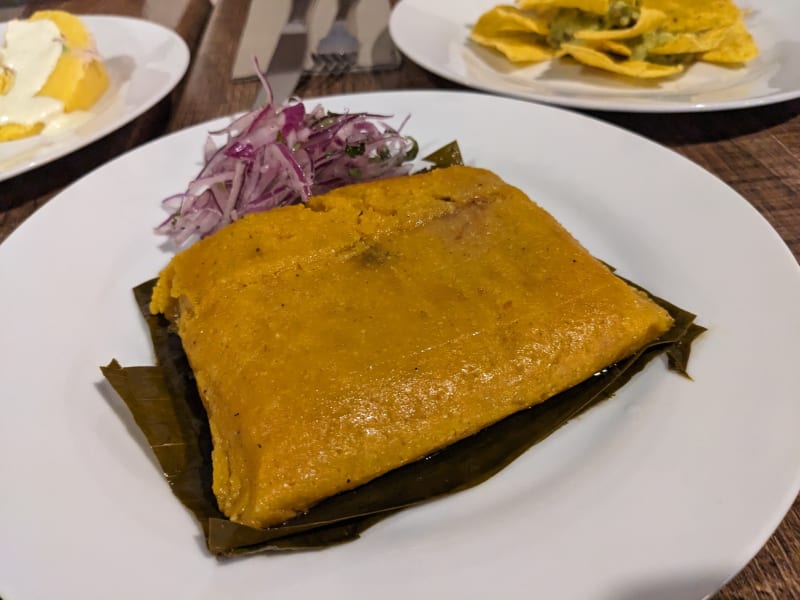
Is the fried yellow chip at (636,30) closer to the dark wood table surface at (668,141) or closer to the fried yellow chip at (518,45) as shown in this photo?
the fried yellow chip at (518,45)

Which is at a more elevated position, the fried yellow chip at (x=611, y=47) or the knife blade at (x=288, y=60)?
the fried yellow chip at (x=611, y=47)

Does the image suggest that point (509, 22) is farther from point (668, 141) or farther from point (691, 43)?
point (668, 141)

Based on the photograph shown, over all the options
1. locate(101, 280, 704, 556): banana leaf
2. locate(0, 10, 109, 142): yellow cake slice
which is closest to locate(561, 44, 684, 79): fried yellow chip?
locate(101, 280, 704, 556): banana leaf

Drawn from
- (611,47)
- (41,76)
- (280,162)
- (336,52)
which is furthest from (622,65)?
(41,76)

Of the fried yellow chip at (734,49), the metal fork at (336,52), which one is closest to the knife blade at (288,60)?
the metal fork at (336,52)

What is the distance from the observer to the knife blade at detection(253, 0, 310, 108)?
322cm

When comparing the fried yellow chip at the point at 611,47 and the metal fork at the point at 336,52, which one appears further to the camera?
the metal fork at the point at 336,52

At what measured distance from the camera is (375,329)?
1647 mm

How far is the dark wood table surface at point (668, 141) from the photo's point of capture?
143 cm

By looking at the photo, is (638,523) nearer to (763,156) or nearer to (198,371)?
(198,371)

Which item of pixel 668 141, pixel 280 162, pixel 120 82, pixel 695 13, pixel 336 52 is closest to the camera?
pixel 280 162

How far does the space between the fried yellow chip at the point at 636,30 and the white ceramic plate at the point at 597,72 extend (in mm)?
→ 187

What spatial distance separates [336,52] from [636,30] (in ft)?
5.38

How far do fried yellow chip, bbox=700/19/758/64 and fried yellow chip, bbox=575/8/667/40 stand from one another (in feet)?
1.06
